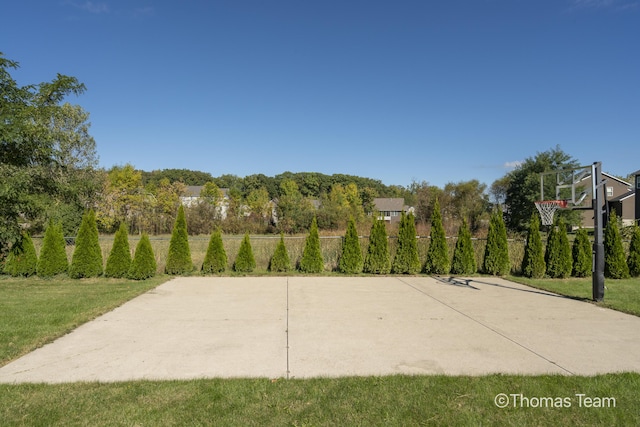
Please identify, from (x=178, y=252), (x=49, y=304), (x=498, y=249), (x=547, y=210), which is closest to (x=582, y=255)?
(x=498, y=249)

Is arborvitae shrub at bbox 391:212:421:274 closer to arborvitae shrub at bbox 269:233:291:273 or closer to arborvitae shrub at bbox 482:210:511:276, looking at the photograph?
arborvitae shrub at bbox 482:210:511:276

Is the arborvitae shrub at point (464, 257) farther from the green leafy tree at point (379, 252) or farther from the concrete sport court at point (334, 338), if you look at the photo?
the concrete sport court at point (334, 338)

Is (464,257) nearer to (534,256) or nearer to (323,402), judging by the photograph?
(534,256)

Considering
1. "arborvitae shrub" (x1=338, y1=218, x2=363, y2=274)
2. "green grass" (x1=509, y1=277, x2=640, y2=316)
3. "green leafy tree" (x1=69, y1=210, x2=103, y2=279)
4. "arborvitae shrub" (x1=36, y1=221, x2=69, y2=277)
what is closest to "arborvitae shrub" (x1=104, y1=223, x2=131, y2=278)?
"green leafy tree" (x1=69, y1=210, x2=103, y2=279)

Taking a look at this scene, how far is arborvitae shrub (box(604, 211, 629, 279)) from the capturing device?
10.9 m

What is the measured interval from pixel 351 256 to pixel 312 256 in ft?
4.09

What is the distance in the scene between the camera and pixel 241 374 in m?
3.76

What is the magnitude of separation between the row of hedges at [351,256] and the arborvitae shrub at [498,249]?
3 cm

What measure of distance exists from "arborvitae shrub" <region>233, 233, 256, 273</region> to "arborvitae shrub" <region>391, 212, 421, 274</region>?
4.57m

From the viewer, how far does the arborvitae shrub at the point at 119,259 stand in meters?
10.7

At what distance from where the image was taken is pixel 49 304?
6824 millimetres

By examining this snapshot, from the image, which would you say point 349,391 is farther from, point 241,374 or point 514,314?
point 514,314

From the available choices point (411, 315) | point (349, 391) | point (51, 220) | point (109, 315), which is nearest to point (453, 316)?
point (411, 315)

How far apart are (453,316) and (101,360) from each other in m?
5.11
